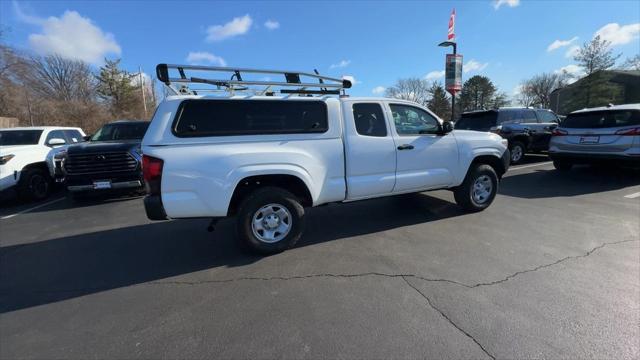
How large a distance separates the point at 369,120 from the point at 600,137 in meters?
6.81

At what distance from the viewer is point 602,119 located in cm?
772

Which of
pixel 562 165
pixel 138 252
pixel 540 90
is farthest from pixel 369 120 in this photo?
pixel 540 90

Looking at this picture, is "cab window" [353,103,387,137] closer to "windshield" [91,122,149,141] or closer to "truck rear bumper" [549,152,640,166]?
"truck rear bumper" [549,152,640,166]

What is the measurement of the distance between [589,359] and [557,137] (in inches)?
325

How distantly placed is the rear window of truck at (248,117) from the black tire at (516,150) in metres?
8.96

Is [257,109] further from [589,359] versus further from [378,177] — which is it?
[589,359]

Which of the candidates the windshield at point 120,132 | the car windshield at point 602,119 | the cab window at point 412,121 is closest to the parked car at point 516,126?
the car windshield at point 602,119

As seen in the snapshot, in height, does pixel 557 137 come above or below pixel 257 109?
below

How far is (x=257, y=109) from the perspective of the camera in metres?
3.87

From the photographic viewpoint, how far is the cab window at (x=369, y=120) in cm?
440

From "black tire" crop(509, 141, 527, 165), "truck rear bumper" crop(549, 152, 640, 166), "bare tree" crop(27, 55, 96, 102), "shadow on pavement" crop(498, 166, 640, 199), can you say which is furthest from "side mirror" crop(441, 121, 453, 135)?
"bare tree" crop(27, 55, 96, 102)

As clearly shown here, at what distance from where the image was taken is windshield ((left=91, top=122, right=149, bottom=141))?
27.5 ft

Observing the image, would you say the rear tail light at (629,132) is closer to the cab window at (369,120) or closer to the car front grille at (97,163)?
the cab window at (369,120)

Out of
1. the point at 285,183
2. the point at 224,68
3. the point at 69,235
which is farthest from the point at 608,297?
the point at 69,235
